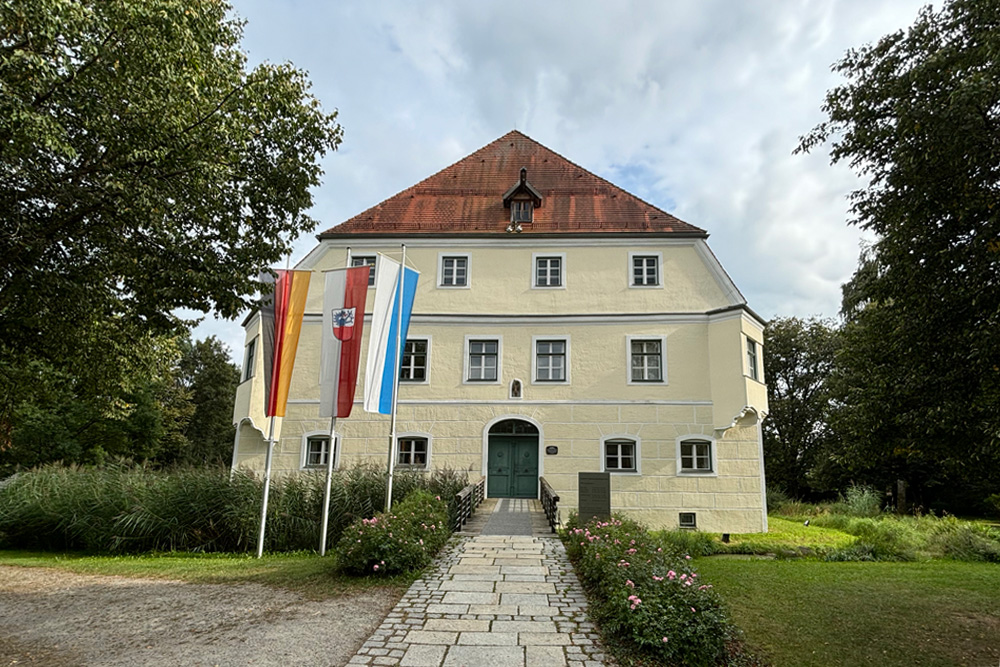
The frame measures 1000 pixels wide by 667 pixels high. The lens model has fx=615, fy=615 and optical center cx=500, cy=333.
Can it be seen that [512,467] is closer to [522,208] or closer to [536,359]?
[536,359]

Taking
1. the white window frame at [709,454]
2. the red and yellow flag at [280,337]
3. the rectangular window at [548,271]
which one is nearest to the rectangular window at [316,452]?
the red and yellow flag at [280,337]

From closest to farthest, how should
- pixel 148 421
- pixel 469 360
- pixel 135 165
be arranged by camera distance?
pixel 135 165
pixel 469 360
pixel 148 421

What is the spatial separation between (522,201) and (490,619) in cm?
1625

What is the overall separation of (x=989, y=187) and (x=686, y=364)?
12635mm

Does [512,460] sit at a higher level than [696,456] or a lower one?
lower

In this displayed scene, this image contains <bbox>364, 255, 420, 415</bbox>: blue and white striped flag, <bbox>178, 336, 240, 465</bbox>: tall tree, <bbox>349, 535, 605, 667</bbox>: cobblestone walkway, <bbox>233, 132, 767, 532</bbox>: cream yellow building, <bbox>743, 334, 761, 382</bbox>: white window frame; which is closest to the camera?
<bbox>349, 535, 605, 667</bbox>: cobblestone walkway

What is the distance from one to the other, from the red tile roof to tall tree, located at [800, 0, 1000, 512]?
12487 mm

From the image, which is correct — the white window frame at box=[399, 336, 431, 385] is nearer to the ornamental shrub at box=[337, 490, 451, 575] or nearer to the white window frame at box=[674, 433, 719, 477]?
the white window frame at box=[674, 433, 719, 477]

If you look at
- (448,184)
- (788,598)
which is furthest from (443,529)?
(448,184)

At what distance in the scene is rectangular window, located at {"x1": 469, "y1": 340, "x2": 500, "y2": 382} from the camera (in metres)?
19.4

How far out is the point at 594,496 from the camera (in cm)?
1186

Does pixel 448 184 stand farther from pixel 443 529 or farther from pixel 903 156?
pixel 903 156

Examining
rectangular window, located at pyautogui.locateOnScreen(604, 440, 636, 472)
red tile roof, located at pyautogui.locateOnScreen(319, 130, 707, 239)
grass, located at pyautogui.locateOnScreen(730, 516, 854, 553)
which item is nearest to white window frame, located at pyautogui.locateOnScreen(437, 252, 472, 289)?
red tile roof, located at pyautogui.locateOnScreen(319, 130, 707, 239)

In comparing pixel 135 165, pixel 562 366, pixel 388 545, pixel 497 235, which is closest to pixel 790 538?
pixel 562 366
